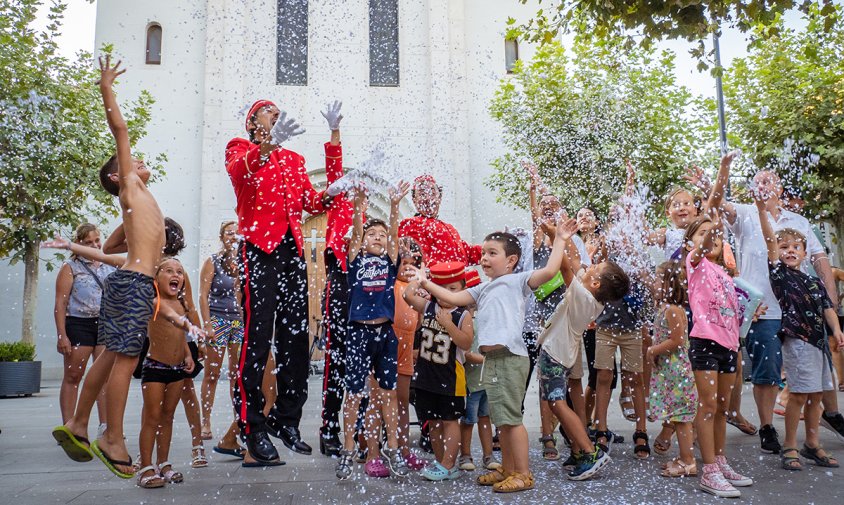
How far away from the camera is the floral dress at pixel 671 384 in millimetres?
4770

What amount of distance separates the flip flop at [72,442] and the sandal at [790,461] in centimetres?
437

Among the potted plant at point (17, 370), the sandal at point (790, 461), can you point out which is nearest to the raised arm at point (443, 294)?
the sandal at point (790, 461)

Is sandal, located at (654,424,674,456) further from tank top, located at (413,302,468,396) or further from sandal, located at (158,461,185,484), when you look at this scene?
sandal, located at (158,461,185,484)

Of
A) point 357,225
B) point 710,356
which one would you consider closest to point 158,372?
point 357,225

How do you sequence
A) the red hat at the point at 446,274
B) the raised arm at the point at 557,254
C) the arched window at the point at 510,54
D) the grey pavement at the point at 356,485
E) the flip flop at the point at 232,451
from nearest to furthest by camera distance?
the grey pavement at the point at 356,485
the raised arm at the point at 557,254
the red hat at the point at 446,274
the flip flop at the point at 232,451
the arched window at the point at 510,54

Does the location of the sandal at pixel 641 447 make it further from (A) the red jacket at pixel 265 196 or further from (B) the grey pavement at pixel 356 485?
(A) the red jacket at pixel 265 196

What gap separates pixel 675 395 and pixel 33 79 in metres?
12.8

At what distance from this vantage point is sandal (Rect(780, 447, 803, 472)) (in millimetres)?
4812

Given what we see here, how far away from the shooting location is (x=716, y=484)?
4.14 metres

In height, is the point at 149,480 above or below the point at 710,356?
below

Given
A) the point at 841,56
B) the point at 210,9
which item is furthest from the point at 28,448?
the point at 841,56

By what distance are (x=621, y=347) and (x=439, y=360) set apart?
5.45 feet

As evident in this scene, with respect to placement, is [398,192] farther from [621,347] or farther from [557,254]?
[621,347]

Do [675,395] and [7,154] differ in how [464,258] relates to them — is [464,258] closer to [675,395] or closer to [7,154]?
[675,395]
